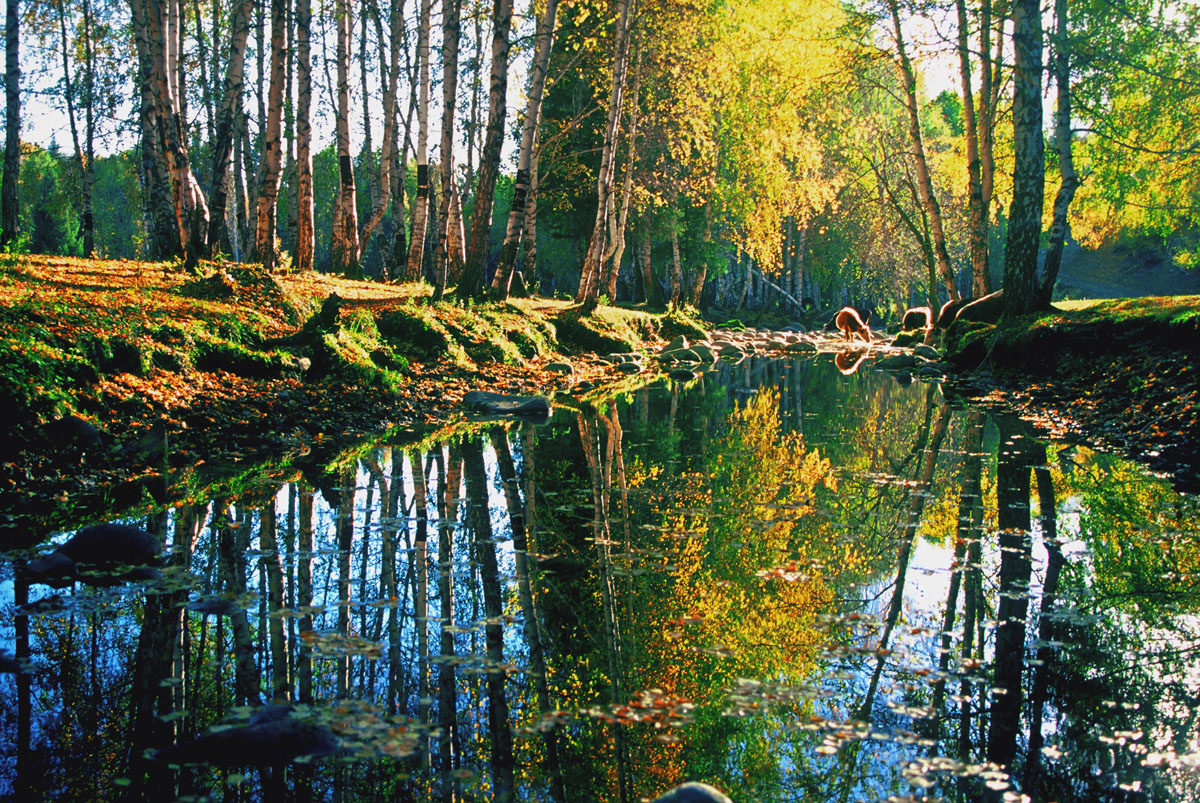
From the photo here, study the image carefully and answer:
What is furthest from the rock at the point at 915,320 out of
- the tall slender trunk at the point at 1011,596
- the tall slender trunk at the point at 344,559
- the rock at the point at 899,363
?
the tall slender trunk at the point at 344,559

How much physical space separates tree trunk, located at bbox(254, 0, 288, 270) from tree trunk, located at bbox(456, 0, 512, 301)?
3203 millimetres

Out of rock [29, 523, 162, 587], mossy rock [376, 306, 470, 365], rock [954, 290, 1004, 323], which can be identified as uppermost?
rock [954, 290, 1004, 323]

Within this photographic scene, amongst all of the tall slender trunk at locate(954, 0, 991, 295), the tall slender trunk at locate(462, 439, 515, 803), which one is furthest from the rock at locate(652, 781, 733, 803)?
the tall slender trunk at locate(954, 0, 991, 295)

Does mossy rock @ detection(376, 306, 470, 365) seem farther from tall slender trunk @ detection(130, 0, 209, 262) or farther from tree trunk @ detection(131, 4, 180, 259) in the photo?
tree trunk @ detection(131, 4, 180, 259)

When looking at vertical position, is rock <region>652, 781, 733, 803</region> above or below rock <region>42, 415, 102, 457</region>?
below

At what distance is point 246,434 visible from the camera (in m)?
7.57

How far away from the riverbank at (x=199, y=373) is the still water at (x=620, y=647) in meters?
1.13

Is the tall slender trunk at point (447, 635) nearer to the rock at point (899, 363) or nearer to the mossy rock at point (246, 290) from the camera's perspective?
the mossy rock at point (246, 290)

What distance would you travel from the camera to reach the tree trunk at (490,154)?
13703 millimetres

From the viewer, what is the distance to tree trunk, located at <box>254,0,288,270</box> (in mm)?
13109

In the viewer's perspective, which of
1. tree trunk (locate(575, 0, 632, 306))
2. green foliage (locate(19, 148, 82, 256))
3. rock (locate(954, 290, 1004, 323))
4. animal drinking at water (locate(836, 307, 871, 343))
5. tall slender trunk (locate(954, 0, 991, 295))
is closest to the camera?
rock (locate(954, 290, 1004, 323))

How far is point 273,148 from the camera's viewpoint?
42.8 feet

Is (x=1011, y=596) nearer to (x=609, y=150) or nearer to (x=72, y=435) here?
(x=72, y=435)

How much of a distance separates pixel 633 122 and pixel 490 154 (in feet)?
28.0
